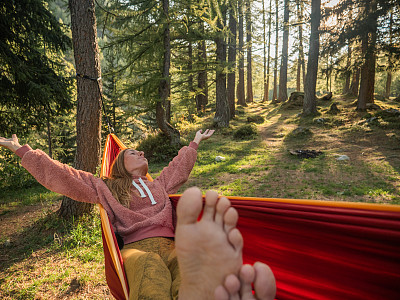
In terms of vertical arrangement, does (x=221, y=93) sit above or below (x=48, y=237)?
above

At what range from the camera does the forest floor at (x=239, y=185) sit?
181 centimetres

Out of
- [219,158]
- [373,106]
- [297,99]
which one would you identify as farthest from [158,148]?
[297,99]

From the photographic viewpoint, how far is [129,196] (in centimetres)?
151

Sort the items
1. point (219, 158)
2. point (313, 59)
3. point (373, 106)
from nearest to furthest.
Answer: point (219, 158), point (373, 106), point (313, 59)

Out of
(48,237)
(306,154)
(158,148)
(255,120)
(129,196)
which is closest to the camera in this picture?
(129,196)

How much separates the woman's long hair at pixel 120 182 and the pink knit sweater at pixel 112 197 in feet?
0.12

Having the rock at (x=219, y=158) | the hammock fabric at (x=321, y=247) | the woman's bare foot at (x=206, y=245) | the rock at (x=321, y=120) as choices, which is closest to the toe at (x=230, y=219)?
the woman's bare foot at (x=206, y=245)

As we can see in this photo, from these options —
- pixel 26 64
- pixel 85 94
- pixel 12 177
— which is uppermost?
A: pixel 26 64

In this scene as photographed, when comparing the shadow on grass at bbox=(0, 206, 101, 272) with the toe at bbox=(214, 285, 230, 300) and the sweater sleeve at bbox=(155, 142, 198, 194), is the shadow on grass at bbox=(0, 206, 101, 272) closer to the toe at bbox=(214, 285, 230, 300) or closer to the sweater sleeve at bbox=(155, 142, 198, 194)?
the sweater sleeve at bbox=(155, 142, 198, 194)

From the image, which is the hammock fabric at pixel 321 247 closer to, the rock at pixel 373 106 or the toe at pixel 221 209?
the toe at pixel 221 209

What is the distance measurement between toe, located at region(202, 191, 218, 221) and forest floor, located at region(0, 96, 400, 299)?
1347mm

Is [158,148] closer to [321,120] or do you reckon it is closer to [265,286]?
[321,120]

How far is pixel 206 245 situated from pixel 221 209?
122mm

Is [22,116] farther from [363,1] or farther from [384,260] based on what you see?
[363,1]
